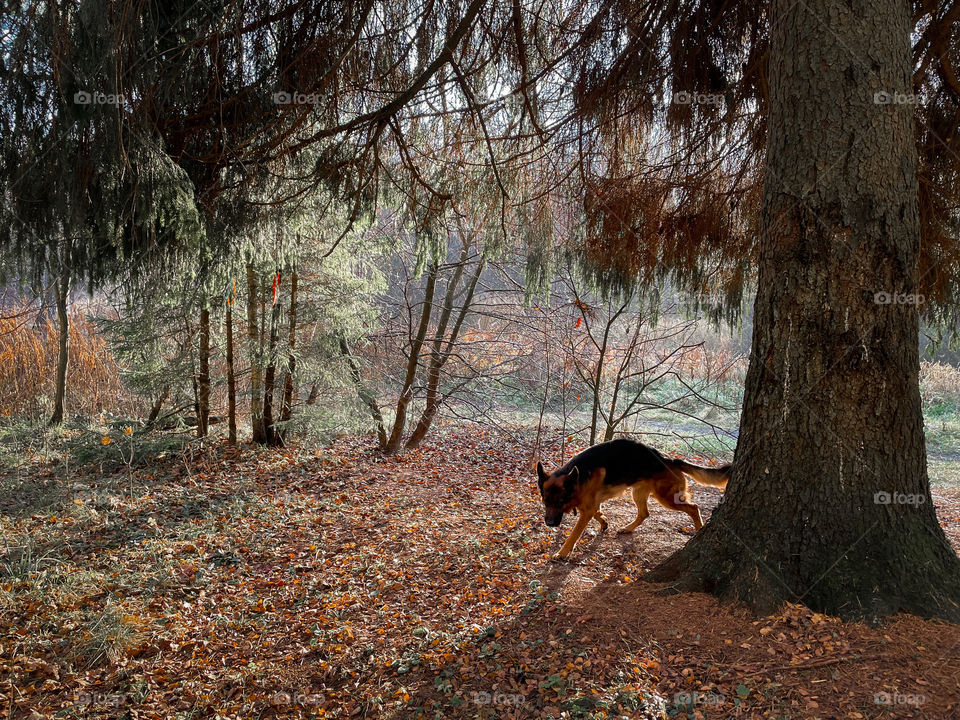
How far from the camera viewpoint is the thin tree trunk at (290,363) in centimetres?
892

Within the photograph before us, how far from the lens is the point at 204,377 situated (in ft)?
29.1

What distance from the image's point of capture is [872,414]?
9.83 ft

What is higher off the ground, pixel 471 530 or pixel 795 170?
pixel 795 170

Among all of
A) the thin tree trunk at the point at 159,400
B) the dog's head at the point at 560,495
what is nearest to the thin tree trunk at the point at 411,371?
the thin tree trunk at the point at 159,400

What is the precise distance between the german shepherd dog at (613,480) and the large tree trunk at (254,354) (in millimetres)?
5678

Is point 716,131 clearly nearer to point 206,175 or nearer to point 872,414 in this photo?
point 872,414

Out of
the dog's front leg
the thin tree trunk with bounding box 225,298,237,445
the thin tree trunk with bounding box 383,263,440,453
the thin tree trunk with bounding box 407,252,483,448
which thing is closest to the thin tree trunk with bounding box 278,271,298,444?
the thin tree trunk with bounding box 225,298,237,445

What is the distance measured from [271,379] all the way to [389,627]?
6103 mm

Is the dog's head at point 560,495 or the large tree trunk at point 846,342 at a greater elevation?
the large tree trunk at point 846,342

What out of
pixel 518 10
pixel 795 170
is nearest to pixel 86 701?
pixel 795 170

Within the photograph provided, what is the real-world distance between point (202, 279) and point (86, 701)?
165 inches

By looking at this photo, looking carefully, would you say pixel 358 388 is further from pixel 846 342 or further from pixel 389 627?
pixel 846 342

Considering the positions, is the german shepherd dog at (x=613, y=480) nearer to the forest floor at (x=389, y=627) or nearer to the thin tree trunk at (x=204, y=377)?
the forest floor at (x=389, y=627)

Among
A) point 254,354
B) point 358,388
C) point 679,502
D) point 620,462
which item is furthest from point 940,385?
point 254,354
